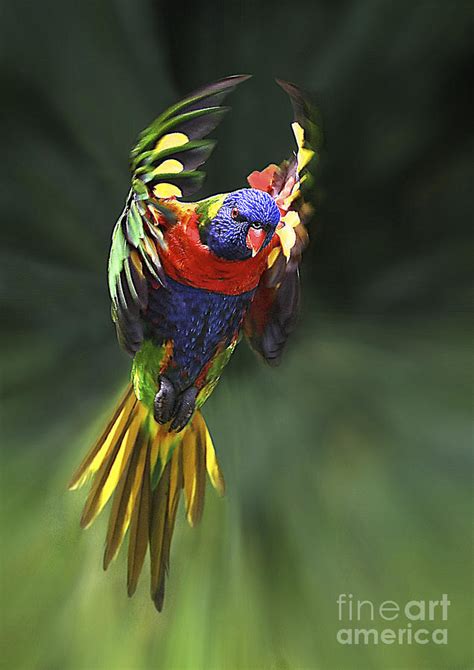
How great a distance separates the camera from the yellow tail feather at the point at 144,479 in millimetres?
1015

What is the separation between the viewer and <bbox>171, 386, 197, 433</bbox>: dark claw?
3.42 feet

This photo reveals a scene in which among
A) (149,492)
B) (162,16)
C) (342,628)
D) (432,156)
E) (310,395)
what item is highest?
(162,16)

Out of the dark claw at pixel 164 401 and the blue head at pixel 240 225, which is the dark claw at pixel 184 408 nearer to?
the dark claw at pixel 164 401

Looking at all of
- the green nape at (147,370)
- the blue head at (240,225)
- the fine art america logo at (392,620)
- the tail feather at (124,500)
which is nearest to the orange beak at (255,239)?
the blue head at (240,225)

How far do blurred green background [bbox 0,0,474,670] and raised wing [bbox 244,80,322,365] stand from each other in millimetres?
21

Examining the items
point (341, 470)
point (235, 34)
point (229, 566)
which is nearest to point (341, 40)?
point (235, 34)

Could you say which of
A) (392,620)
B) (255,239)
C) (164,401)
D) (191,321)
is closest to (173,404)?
(164,401)

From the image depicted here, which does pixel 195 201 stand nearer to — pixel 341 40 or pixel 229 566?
pixel 341 40

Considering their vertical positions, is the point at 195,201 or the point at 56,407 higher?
the point at 195,201

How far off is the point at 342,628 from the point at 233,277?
0.54m

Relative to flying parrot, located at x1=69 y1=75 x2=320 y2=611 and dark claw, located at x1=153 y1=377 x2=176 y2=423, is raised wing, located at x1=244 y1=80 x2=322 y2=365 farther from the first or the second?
dark claw, located at x1=153 y1=377 x2=176 y2=423

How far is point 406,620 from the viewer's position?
3.75 feet

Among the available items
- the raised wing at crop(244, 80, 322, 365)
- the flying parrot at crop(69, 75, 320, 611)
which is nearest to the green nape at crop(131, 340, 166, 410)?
the flying parrot at crop(69, 75, 320, 611)

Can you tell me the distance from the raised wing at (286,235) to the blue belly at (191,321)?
0.10 ft
